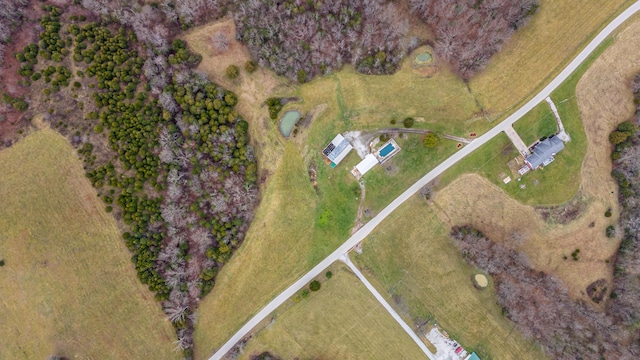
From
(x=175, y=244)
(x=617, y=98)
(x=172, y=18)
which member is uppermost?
(x=172, y=18)

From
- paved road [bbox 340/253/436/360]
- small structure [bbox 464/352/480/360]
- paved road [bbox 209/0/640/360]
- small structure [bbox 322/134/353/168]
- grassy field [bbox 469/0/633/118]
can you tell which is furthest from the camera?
grassy field [bbox 469/0/633/118]

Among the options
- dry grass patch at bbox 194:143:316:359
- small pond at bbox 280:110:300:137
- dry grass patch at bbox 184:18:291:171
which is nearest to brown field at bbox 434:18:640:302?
dry grass patch at bbox 194:143:316:359

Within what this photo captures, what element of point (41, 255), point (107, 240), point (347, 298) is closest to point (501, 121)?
point (347, 298)

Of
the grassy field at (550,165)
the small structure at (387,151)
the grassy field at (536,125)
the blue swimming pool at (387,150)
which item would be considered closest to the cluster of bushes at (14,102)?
the small structure at (387,151)

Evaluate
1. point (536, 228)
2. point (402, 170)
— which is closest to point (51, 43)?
point (402, 170)

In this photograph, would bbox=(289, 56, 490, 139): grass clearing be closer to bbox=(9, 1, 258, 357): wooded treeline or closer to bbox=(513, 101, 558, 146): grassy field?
bbox=(513, 101, 558, 146): grassy field

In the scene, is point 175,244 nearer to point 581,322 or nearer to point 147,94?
point 147,94

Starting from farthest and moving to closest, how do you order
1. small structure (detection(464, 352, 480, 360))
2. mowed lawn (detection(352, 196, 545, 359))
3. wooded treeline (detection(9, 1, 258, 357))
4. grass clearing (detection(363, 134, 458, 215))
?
grass clearing (detection(363, 134, 458, 215))
mowed lawn (detection(352, 196, 545, 359))
small structure (detection(464, 352, 480, 360))
wooded treeline (detection(9, 1, 258, 357))
